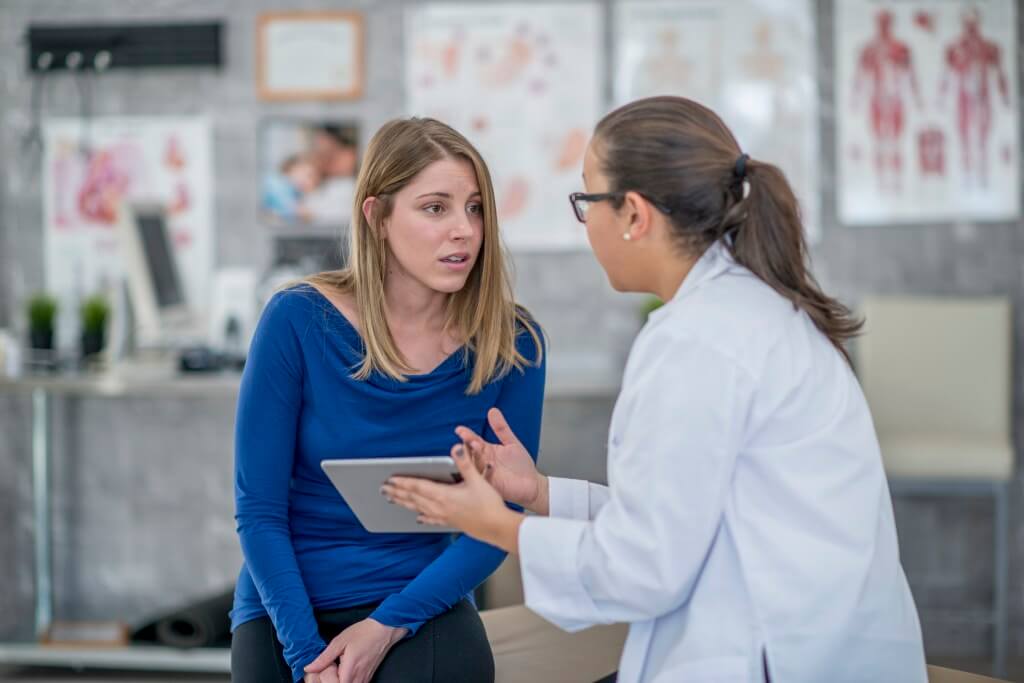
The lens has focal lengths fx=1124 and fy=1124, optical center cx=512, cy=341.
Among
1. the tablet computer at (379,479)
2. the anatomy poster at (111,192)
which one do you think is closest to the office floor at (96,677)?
the anatomy poster at (111,192)

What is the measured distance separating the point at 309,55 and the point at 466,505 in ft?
9.15

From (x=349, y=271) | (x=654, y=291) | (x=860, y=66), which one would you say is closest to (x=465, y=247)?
(x=349, y=271)

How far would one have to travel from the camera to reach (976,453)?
325cm

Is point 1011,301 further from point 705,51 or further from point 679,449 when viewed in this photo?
point 679,449

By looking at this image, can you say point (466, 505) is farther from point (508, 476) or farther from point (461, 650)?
point (461, 650)

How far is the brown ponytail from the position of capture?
4.18 feet

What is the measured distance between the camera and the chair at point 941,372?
3.44 meters

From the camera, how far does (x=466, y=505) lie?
135 centimetres

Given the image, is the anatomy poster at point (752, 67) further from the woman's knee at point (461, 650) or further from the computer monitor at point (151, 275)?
the woman's knee at point (461, 650)

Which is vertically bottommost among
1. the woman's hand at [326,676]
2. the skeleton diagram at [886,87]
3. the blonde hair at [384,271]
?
the woman's hand at [326,676]

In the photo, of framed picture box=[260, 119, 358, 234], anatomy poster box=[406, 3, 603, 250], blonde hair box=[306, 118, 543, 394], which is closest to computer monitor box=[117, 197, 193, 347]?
framed picture box=[260, 119, 358, 234]

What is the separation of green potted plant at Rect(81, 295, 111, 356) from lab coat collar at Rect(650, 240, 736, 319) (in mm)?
2787

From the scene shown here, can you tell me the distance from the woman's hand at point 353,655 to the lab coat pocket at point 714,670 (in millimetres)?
555

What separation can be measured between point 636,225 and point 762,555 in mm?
400
